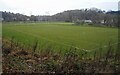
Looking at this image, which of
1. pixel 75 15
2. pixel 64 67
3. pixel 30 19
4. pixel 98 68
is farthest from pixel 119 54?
pixel 30 19

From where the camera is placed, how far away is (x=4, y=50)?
9.38 m

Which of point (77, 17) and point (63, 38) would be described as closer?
point (63, 38)

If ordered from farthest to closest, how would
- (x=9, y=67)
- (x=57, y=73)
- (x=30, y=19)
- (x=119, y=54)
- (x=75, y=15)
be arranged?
(x=30, y=19) < (x=75, y=15) < (x=119, y=54) < (x=9, y=67) < (x=57, y=73)

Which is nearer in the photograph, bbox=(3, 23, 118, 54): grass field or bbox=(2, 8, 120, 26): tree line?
bbox=(3, 23, 118, 54): grass field

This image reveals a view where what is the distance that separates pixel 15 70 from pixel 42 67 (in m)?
0.97

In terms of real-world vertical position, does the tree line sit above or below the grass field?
above

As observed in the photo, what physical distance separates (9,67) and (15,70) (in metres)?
0.42

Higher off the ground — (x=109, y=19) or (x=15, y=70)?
(x=109, y=19)

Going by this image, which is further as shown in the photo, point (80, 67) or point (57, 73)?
point (80, 67)

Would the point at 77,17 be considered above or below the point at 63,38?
above

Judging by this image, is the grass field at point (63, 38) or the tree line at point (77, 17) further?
the tree line at point (77, 17)

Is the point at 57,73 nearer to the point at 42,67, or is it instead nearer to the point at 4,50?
the point at 42,67

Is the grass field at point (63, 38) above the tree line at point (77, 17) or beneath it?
beneath

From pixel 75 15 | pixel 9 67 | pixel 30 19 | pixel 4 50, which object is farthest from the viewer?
pixel 30 19
